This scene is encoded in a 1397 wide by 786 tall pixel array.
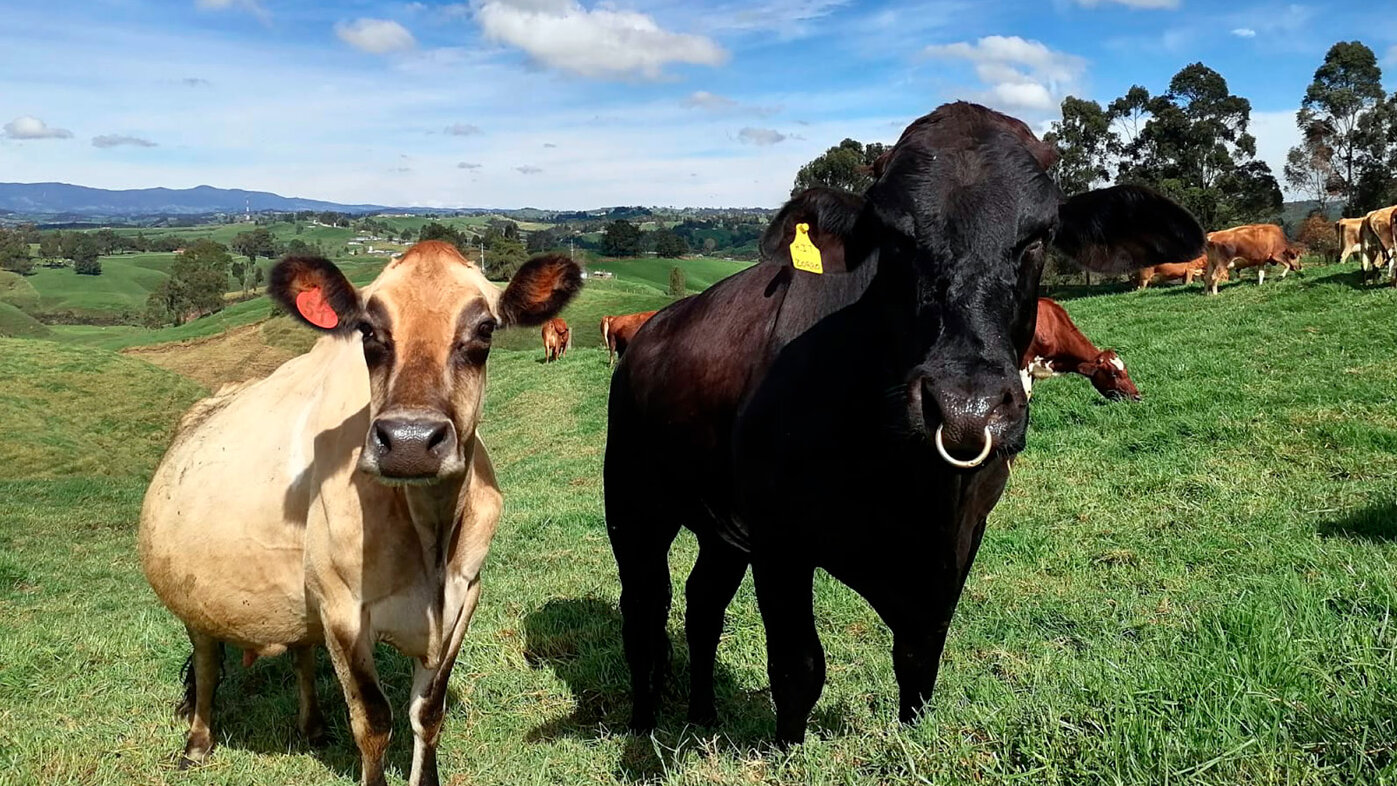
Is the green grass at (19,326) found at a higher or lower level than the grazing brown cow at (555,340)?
lower

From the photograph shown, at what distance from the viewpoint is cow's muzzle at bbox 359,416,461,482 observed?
337 centimetres

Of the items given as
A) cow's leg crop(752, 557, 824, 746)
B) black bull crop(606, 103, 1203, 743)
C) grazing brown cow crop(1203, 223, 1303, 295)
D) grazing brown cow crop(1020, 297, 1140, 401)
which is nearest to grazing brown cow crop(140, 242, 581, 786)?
black bull crop(606, 103, 1203, 743)

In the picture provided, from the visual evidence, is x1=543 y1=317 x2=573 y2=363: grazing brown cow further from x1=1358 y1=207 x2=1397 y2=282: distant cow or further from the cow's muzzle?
the cow's muzzle

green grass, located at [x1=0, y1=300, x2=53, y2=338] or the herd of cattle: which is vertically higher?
the herd of cattle

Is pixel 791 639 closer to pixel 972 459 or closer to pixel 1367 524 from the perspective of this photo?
pixel 972 459

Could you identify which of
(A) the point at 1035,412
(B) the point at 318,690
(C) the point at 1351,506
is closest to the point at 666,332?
(B) the point at 318,690

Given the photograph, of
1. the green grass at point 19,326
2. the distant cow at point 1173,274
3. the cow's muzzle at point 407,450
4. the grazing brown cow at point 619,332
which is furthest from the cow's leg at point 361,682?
the green grass at point 19,326

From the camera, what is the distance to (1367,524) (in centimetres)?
633

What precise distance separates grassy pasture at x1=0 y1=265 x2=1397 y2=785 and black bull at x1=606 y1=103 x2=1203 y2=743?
0.53m

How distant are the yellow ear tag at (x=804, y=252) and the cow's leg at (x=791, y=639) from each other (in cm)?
121

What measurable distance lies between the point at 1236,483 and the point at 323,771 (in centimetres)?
756

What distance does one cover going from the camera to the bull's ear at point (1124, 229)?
11.2 feet

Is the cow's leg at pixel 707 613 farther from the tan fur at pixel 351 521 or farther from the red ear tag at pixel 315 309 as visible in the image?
the red ear tag at pixel 315 309

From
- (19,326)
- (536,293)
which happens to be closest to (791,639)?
(536,293)
